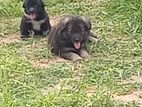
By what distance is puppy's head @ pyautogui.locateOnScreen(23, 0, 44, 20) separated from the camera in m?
9.07

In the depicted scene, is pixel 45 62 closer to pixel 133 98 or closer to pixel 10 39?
pixel 10 39

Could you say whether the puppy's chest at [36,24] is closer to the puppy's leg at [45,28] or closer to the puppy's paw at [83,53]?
the puppy's leg at [45,28]

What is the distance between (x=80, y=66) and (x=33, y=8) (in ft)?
5.67

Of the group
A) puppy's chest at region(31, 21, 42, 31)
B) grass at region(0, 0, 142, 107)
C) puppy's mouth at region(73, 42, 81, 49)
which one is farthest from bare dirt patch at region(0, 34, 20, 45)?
puppy's mouth at region(73, 42, 81, 49)

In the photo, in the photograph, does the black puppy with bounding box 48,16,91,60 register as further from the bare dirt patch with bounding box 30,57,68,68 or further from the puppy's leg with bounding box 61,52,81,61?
the bare dirt patch with bounding box 30,57,68,68

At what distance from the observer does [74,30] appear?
8133 millimetres

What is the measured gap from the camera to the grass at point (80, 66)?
629cm

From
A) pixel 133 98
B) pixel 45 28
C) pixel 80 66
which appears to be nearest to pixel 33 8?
pixel 45 28

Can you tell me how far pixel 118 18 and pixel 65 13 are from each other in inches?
45.6

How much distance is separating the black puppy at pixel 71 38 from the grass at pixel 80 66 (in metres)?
0.14

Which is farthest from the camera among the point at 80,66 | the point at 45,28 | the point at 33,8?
the point at 45,28

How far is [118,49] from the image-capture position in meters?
8.54

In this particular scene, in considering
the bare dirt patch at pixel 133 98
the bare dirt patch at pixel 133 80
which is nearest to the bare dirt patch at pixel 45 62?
the bare dirt patch at pixel 133 80

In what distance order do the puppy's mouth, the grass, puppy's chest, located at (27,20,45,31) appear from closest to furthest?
the grass → the puppy's mouth → puppy's chest, located at (27,20,45,31)
